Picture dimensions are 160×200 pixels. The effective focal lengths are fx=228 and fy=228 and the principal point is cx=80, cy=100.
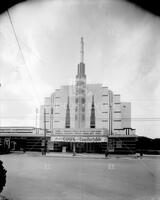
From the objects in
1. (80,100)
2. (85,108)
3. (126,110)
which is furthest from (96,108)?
(126,110)

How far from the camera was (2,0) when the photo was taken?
2.64 m

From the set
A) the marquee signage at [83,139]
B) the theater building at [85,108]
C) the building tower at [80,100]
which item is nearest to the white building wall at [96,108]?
the theater building at [85,108]

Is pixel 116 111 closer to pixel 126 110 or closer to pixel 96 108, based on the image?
pixel 126 110

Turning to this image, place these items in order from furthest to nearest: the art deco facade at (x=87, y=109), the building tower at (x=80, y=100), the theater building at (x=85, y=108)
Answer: the art deco facade at (x=87, y=109) < the theater building at (x=85, y=108) < the building tower at (x=80, y=100)

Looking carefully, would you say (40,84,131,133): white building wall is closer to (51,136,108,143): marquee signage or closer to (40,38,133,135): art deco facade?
(40,38,133,135): art deco facade

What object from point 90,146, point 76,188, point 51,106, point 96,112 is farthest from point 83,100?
point 76,188

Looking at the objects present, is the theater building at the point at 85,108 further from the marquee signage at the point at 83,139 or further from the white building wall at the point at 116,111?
the marquee signage at the point at 83,139

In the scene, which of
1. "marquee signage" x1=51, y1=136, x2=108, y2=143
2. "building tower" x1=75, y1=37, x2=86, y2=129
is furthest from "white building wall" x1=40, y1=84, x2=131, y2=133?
"marquee signage" x1=51, y1=136, x2=108, y2=143

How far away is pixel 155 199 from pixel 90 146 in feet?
48.1

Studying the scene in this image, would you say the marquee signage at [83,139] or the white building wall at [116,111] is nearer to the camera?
the marquee signage at [83,139]

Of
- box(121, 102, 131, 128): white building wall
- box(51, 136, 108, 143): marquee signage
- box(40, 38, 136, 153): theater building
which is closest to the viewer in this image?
box(51, 136, 108, 143): marquee signage

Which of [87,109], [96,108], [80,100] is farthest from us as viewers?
[96,108]

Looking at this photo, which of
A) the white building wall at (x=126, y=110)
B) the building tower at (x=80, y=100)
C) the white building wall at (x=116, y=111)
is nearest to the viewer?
the building tower at (x=80, y=100)

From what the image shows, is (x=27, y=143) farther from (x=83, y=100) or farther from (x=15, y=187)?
(x=15, y=187)
